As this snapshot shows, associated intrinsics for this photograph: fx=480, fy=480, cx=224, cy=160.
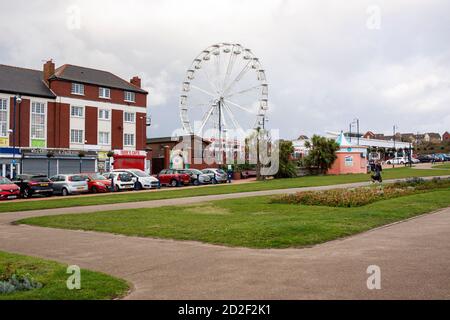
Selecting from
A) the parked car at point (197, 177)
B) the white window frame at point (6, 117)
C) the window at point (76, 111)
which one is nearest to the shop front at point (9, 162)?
the white window frame at point (6, 117)

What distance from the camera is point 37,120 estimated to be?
5050cm

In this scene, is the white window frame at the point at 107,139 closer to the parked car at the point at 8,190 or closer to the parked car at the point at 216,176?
the parked car at the point at 216,176

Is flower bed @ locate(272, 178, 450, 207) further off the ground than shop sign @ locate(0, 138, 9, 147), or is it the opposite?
shop sign @ locate(0, 138, 9, 147)

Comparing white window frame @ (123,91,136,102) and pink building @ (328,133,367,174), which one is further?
white window frame @ (123,91,136,102)

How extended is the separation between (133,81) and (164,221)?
166 ft

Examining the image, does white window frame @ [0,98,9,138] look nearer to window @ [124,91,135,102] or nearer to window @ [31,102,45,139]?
window @ [31,102,45,139]

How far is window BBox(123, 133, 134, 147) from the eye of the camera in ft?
194

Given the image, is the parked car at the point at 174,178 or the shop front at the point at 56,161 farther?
the shop front at the point at 56,161

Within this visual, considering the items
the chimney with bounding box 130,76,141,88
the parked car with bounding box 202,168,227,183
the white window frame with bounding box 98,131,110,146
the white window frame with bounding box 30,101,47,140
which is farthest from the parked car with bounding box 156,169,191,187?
the chimney with bounding box 130,76,141,88

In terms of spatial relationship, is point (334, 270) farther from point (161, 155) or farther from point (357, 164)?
point (161, 155)

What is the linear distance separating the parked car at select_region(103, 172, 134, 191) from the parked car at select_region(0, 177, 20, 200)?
7.25m

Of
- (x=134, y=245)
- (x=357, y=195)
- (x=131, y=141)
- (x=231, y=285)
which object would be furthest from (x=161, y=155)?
(x=231, y=285)

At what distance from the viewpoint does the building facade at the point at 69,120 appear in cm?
4756

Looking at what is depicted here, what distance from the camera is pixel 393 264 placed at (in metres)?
8.29
